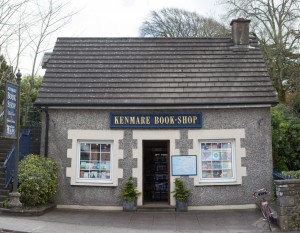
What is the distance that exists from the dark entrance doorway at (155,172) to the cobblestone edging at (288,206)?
179 inches

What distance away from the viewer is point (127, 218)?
10578mm

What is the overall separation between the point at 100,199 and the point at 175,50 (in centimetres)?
673

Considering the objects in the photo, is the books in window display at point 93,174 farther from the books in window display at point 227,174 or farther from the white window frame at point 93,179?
the books in window display at point 227,174

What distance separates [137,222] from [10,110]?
5.02m

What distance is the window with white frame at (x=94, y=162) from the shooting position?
39.9 ft

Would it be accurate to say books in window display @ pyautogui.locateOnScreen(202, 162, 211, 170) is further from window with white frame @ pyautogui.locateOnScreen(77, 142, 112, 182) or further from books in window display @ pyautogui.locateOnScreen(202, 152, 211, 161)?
window with white frame @ pyautogui.locateOnScreen(77, 142, 112, 182)

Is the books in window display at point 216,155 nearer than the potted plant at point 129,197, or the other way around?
the potted plant at point 129,197

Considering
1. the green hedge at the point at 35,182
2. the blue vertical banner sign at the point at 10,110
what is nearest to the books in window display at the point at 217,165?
the green hedge at the point at 35,182

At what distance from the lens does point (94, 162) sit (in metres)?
12.3

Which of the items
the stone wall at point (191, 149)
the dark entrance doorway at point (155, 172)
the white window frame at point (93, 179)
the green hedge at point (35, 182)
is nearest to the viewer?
the green hedge at point (35, 182)

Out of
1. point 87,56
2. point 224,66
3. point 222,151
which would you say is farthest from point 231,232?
point 87,56

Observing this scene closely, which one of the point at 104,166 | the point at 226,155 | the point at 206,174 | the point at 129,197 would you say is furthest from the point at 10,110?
the point at 226,155

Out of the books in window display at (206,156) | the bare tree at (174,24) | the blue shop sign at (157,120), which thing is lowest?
the books in window display at (206,156)

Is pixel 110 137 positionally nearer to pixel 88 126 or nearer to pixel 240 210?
pixel 88 126
